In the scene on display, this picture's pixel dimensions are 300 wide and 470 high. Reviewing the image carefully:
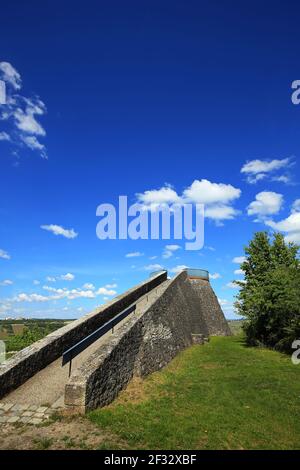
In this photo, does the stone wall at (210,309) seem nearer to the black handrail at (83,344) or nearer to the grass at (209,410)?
the grass at (209,410)

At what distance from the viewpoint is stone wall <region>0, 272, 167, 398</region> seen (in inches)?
388

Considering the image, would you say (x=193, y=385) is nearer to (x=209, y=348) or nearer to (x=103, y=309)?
(x=103, y=309)

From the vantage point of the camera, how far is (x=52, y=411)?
8.47m

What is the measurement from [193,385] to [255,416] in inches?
130

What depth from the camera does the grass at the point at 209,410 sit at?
766cm

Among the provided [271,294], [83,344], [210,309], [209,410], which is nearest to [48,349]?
[83,344]

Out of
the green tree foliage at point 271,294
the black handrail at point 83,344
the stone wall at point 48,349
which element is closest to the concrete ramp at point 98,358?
the stone wall at point 48,349

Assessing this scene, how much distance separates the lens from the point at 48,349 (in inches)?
463

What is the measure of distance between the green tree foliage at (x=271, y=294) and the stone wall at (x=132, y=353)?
5011mm

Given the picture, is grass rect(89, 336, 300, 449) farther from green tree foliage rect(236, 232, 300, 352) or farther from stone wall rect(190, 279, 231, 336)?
stone wall rect(190, 279, 231, 336)

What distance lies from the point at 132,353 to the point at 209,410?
360 cm

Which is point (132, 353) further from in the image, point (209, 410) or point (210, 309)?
point (210, 309)
